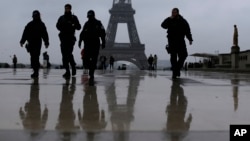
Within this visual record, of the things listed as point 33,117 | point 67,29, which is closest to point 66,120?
point 33,117

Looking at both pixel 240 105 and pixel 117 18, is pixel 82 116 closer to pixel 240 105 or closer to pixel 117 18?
pixel 240 105

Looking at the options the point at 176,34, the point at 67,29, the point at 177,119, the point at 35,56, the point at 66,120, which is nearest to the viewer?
the point at 66,120

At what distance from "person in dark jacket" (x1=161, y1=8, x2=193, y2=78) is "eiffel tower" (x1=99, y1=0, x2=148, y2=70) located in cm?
6637

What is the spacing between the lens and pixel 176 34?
35.2 ft

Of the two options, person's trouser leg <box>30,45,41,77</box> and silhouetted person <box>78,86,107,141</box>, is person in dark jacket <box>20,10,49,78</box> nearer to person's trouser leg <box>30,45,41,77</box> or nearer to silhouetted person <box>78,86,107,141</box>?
person's trouser leg <box>30,45,41,77</box>

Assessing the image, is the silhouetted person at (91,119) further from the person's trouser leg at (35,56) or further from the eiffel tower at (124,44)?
the eiffel tower at (124,44)

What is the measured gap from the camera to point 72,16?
10469 mm

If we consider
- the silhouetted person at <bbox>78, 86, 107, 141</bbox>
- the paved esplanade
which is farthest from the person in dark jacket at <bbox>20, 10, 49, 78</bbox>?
the silhouetted person at <bbox>78, 86, 107, 141</bbox>

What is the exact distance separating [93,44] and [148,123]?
597 cm

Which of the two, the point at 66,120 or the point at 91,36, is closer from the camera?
the point at 66,120

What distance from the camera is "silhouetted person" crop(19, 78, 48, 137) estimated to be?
3.13 m

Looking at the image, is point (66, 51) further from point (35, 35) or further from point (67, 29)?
point (35, 35)

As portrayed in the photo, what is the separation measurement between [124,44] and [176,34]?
7498 cm

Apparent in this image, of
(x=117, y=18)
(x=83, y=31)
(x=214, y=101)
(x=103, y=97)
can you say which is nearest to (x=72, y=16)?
(x=83, y=31)
